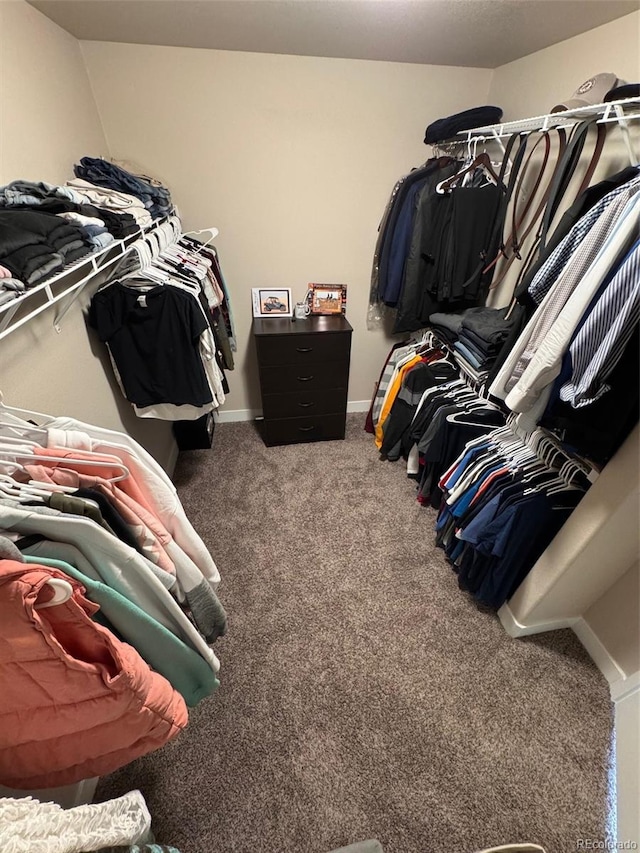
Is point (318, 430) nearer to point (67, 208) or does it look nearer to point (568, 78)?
point (67, 208)

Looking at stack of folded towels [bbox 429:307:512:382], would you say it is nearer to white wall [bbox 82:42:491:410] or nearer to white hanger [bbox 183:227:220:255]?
white wall [bbox 82:42:491:410]

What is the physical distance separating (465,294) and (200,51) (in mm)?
1775

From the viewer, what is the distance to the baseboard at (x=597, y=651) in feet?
4.36

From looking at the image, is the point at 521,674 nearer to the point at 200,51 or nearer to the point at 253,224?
the point at 253,224

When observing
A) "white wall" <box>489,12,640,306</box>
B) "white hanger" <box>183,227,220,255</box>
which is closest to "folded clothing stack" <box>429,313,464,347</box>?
"white wall" <box>489,12,640,306</box>

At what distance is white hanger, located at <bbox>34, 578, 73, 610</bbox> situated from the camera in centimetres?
51

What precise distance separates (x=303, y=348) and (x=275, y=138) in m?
1.14

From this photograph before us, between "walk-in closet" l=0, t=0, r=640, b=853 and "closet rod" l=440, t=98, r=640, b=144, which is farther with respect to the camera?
"closet rod" l=440, t=98, r=640, b=144

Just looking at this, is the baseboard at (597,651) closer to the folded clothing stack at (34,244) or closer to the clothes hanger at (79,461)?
the clothes hanger at (79,461)

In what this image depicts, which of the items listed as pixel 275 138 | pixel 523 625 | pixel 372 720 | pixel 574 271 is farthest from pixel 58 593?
pixel 275 138

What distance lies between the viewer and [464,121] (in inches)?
71.4

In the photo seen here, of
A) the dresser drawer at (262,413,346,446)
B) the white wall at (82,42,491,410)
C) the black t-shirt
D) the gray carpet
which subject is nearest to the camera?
the gray carpet

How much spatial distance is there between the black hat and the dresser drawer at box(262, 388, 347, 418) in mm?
1472

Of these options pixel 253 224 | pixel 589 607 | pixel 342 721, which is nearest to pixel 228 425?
pixel 253 224
